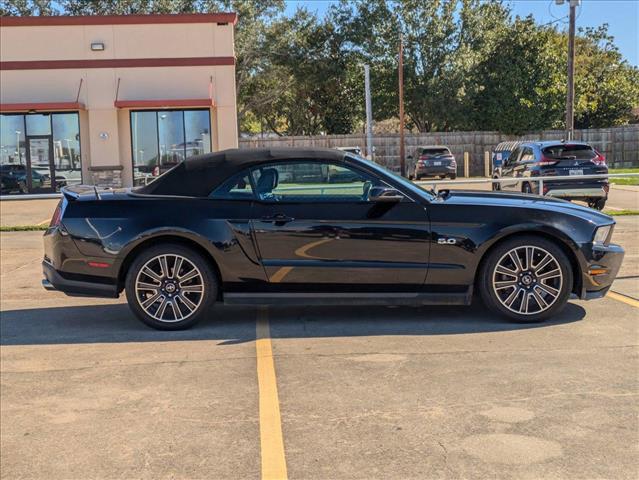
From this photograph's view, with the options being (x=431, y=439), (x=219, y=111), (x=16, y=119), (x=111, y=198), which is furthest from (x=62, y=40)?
(x=431, y=439)

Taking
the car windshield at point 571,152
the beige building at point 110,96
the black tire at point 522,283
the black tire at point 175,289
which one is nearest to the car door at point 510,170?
the car windshield at point 571,152

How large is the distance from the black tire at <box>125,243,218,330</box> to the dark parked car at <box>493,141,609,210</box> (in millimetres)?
9786

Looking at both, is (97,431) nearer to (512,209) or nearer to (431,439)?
(431,439)

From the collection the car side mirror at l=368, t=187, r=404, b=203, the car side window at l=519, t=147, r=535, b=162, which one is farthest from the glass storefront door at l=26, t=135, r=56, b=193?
the car side mirror at l=368, t=187, r=404, b=203

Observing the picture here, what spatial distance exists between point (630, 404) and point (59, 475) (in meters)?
3.22

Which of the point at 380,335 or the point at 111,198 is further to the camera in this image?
the point at 111,198

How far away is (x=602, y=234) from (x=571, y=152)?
9.78 meters

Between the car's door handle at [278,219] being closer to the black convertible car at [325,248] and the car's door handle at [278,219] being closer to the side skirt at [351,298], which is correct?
the black convertible car at [325,248]

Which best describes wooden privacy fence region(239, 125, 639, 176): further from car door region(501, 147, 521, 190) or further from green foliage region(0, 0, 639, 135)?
car door region(501, 147, 521, 190)

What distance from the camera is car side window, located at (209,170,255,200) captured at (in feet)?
19.9

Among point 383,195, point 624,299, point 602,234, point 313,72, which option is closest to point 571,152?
point 624,299

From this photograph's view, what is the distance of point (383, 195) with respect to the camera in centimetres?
593

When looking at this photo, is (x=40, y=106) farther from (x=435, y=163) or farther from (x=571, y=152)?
(x=571, y=152)

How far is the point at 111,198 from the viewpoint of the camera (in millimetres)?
6164
